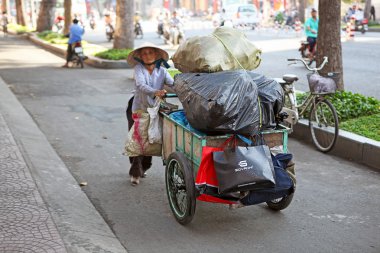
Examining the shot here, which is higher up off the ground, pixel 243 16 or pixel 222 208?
pixel 243 16

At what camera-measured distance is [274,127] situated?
4.91m

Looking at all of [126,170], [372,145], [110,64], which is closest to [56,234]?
[126,170]

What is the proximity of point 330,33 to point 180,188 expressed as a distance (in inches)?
211

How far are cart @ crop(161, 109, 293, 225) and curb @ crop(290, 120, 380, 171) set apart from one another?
82.5 inches

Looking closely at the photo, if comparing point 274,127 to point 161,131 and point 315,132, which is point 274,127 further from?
point 315,132

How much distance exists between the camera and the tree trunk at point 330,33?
9.31 m

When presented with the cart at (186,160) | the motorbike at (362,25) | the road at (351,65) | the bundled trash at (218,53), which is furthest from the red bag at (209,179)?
the motorbike at (362,25)

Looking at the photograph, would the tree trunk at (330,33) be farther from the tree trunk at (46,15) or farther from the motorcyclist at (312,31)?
the tree trunk at (46,15)

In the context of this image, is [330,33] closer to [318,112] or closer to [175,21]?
[318,112]

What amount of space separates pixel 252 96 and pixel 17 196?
2.41 meters

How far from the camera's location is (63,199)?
18.0 feet

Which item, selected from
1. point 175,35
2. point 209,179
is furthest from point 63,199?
point 175,35

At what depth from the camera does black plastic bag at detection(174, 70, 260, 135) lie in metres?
4.48


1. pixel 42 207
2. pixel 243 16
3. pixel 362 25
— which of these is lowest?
pixel 42 207
